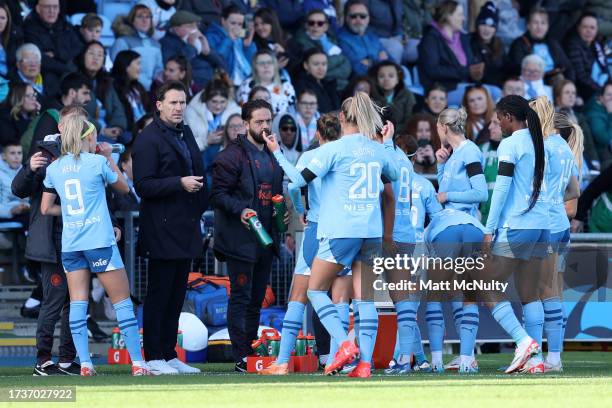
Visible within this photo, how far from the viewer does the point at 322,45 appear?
64.4ft

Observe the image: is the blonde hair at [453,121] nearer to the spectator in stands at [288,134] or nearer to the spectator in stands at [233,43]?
the spectator in stands at [288,134]

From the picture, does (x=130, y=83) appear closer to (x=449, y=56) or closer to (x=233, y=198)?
(x=449, y=56)

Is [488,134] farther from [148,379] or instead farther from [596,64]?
[148,379]

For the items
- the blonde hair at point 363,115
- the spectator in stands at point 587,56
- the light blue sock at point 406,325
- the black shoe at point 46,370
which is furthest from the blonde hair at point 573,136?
the spectator in stands at point 587,56

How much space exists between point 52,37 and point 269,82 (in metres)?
2.55

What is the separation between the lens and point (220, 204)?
12.8 metres

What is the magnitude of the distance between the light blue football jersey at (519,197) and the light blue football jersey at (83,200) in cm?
290

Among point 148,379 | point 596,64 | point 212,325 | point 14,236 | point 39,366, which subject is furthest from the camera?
point 596,64

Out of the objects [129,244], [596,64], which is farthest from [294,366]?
[596,64]

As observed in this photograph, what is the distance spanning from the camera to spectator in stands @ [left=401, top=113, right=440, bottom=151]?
57.4ft

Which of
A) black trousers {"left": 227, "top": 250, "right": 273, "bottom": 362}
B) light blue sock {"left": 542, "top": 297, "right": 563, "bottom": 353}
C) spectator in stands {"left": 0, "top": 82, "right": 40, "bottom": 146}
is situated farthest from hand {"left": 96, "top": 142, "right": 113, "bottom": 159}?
spectator in stands {"left": 0, "top": 82, "right": 40, "bottom": 146}

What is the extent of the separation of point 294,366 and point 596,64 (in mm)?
10691

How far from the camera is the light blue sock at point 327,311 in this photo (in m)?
11.2

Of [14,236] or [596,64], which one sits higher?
[596,64]
